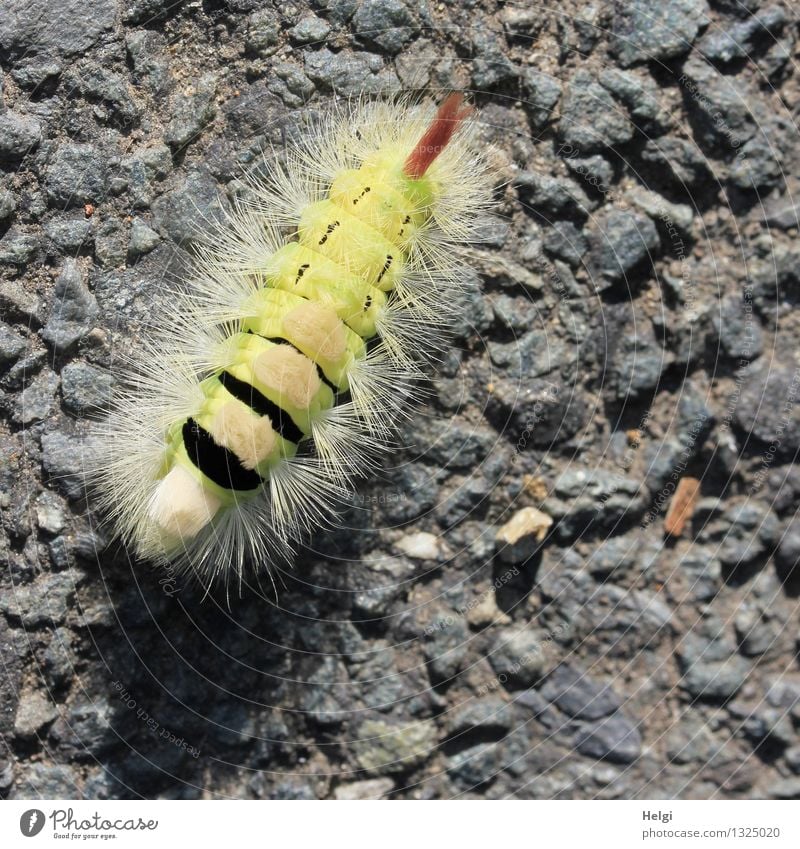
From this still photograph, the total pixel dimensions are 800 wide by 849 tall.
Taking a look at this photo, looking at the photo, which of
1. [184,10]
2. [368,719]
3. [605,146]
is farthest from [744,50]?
[368,719]

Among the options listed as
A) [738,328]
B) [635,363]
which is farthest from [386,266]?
[738,328]

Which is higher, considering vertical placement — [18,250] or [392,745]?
[18,250]

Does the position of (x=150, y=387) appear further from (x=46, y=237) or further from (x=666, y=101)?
(x=666, y=101)

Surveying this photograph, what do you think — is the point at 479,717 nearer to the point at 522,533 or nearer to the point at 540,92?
the point at 522,533

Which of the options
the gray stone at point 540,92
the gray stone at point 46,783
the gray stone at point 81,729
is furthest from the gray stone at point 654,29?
the gray stone at point 46,783
